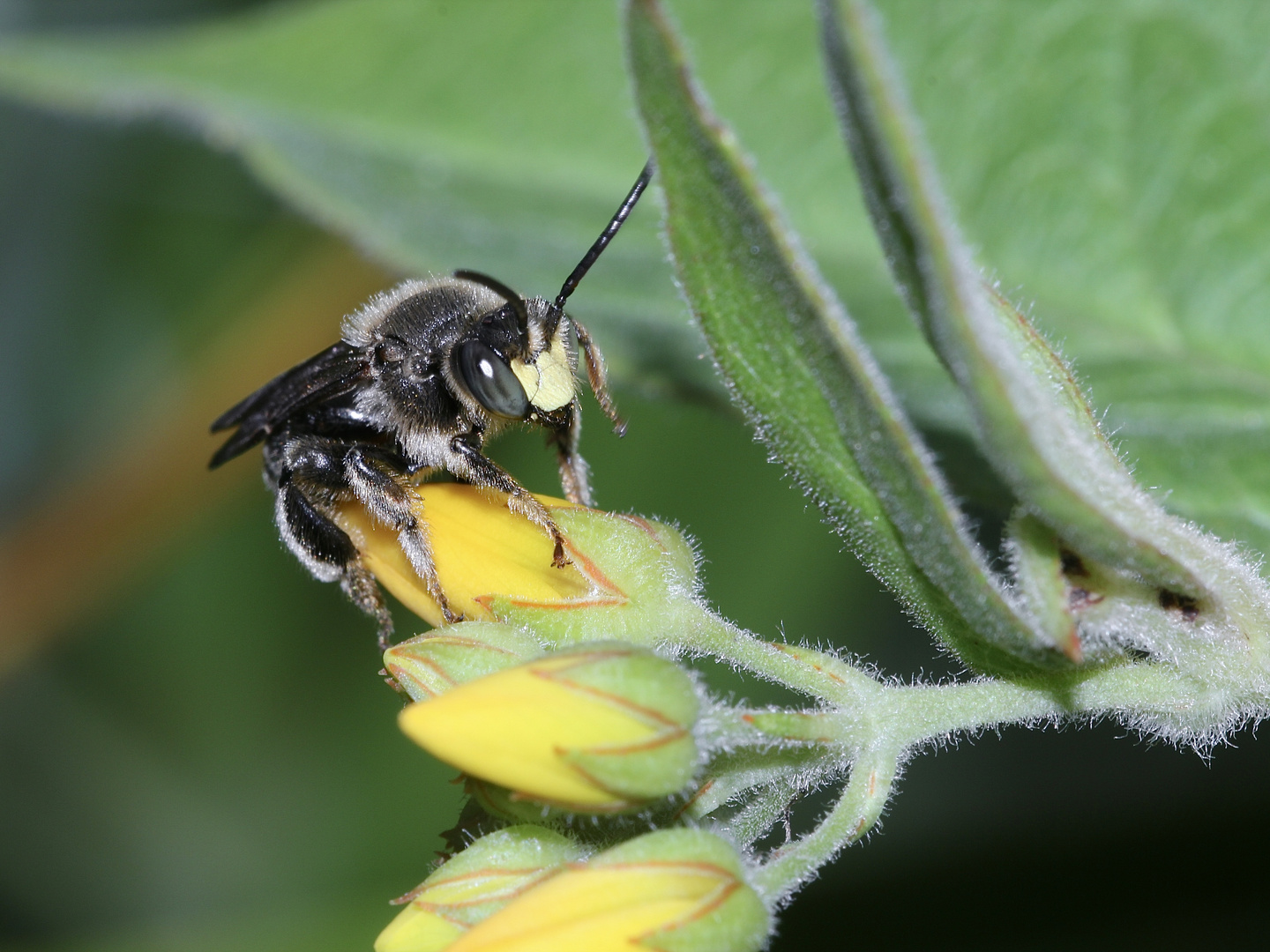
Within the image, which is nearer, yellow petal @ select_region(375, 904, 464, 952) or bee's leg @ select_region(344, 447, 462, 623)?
yellow petal @ select_region(375, 904, 464, 952)

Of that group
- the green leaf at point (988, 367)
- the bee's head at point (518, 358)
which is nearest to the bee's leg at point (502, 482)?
the bee's head at point (518, 358)

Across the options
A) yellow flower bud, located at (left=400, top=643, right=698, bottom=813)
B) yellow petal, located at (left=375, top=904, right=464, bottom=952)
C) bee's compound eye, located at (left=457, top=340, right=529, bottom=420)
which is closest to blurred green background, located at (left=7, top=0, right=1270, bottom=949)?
bee's compound eye, located at (left=457, top=340, right=529, bottom=420)

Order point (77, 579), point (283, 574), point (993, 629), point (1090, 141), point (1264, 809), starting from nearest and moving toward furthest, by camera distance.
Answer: point (993, 629) → point (1090, 141) → point (1264, 809) → point (77, 579) → point (283, 574)

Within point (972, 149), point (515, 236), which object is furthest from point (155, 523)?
point (972, 149)

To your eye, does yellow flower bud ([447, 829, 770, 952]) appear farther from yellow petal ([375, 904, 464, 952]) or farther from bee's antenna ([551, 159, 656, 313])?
bee's antenna ([551, 159, 656, 313])

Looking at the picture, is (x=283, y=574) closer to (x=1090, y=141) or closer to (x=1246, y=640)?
(x=1090, y=141)

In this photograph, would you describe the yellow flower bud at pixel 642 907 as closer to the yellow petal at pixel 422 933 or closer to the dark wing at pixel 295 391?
the yellow petal at pixel 422 933
